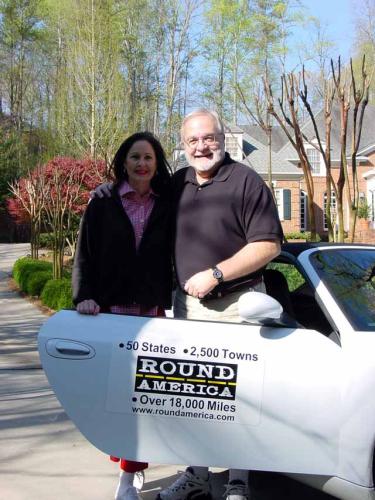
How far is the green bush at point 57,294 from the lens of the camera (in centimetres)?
1112

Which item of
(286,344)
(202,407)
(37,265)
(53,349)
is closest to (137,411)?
(202,407)

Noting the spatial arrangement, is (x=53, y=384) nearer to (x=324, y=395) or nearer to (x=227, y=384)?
(x=227, y=384)

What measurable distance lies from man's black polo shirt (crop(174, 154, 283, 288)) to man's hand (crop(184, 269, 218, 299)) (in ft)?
0.29

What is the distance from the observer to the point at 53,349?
9.32 ft

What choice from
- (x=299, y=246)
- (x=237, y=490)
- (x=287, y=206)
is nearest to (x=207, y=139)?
(x=299, y=246)

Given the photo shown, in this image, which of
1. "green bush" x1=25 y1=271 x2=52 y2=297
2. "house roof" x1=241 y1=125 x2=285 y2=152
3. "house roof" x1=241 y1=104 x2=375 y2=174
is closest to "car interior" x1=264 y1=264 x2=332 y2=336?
"green bush" x1=25 y1=271 x2=52 y2=297

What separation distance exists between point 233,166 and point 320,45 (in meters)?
28.4

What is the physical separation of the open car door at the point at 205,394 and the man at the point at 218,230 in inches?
10.3

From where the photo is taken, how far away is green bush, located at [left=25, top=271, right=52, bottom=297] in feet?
44.5

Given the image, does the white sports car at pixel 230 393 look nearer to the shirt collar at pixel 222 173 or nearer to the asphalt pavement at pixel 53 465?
the shirt collar at pixel 222 173

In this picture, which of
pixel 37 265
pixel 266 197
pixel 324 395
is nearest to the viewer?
pixel 324 395

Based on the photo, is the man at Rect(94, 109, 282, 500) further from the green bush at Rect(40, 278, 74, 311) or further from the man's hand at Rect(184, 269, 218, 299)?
the green bush at Rect(40, 278, 74, 311)

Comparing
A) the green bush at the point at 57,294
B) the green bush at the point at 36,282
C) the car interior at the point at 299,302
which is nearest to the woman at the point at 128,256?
the car interior at the point at 299,302

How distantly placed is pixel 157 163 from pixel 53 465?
6.31 feet
